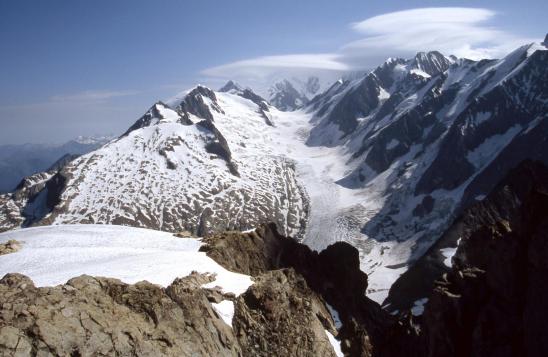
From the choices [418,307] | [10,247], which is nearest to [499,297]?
[10,247]

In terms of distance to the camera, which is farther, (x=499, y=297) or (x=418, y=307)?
(x=418, y=307)

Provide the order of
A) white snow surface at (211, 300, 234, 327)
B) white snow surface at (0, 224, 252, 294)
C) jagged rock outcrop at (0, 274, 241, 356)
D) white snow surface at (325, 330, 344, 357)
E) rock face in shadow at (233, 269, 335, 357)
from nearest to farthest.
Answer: jagged rock outcrop at (0, 274, 241, 356) < white snow surface at (0, 224, 252, 294) < white snow surface at (211, 300, 234, 327) < rock face in shadow at (233, 269, 335, 357) < white snow surface at (325, 330, 344, 357)

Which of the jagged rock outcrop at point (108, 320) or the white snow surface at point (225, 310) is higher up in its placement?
the jagged rock outcrop at point (108, 320)

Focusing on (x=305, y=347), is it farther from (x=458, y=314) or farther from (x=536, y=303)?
(x=536, y=303)

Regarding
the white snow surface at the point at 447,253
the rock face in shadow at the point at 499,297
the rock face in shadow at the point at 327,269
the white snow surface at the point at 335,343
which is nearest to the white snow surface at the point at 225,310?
the rock face in shadow at the point at 327,269

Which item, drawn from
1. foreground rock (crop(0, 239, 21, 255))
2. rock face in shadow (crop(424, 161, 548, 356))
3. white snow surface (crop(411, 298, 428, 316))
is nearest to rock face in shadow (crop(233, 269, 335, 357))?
rock face in shadow (crop(424, 161, 548, 356))

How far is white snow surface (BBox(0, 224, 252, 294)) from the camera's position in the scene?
4031 centimetres

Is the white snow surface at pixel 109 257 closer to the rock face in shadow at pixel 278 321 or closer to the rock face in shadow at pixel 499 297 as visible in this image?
the rock face in shadow at pixel 278 321

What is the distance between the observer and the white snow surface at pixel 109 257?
132 ft

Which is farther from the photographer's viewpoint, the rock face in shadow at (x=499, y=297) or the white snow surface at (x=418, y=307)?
the white snow surface at (x=418, y=307)

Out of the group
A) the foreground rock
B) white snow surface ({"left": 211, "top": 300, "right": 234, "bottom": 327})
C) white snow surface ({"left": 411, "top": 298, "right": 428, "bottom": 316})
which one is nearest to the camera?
white snow surface ({"left": 211, "top": 300, "right": 234, "bottom": 327})

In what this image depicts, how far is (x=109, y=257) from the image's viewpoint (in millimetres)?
47188

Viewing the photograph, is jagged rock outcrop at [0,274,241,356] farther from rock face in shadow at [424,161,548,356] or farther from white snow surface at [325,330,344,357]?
rock face in shadow at [424,161,548,356]

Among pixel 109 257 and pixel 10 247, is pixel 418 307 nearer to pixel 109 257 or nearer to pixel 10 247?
pixel 109 257
